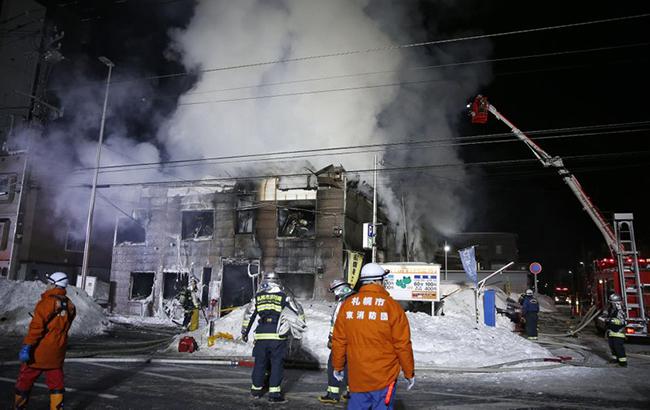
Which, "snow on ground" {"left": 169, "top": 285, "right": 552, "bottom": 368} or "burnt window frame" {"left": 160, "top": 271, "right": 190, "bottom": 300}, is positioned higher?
"burnt window frame" {"left": 160, "top": 271, "right": 190, "bottom": 300}

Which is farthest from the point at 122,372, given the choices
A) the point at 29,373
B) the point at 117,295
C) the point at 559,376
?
the point at 117,295

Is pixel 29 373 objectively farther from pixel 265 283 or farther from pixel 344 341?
pixel 344 341

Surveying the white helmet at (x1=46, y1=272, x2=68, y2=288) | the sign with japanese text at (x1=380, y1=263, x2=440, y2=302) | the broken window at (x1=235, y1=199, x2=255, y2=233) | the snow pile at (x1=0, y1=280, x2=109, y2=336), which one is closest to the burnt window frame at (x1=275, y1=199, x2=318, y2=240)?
the broken window at (x1=235, y1=199, x2=255, y2=233)

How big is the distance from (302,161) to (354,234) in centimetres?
483

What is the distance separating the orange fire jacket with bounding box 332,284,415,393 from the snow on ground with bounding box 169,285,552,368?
626cm

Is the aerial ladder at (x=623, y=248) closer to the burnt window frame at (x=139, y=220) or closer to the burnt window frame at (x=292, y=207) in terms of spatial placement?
the burnt window frame at (x=292, y=207)

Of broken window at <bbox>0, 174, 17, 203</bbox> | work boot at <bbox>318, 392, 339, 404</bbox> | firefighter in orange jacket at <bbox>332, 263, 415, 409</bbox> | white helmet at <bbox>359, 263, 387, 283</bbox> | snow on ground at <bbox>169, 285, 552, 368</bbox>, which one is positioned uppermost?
broken window at <bbox>0, 174, 17, 203</bbox>

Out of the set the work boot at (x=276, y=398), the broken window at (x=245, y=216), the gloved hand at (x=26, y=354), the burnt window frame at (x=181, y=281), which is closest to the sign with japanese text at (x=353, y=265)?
the broken window at (x=245, y=216)

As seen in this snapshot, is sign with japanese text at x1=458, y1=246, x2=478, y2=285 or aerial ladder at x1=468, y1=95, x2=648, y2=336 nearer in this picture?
aerial ladder at x1=468, y1=95, x2=648, y2=336

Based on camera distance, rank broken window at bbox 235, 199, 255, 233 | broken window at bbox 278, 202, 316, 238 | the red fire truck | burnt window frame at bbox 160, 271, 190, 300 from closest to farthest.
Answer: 1. the red fire truck
2. broken window at bbox 278, 202, 316, 238
3. broken window at bbox 235, 199, 255, 233
4. burnt window frame at bbox 160, 271, 190, 300

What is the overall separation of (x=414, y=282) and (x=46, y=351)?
11.8 metres

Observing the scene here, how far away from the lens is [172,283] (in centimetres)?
2359

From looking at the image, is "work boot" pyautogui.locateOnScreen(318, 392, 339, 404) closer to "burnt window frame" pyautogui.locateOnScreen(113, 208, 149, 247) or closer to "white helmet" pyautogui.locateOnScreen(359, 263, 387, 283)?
"white helmet" pyautogui.locateOnScreen(359, 263, 387, 283)

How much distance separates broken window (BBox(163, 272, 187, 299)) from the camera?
2333cm
